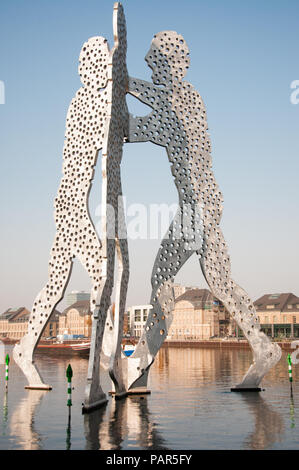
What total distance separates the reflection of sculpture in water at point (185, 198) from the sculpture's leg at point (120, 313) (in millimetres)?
506

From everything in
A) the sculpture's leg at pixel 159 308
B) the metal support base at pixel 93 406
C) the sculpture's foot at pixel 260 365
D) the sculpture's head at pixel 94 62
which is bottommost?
the metal support base at pixel 93 406

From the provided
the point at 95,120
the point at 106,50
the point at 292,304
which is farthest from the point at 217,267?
the point at 292,304

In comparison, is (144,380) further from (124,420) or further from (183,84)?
(183,84)

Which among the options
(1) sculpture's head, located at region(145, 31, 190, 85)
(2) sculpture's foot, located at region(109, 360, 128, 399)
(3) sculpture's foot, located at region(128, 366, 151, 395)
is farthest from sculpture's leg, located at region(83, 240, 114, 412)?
(1) sculpture's head, located at region(145, 31, 190, 85)

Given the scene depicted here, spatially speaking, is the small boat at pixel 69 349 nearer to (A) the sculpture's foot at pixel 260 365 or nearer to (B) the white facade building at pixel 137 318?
(A) the sculpture's foot at pixel 260 365

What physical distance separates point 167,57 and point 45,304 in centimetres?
821

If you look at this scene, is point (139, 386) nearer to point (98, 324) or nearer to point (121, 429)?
point (98, 324)

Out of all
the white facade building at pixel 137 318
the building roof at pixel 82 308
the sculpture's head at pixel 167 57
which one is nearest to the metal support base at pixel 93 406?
the sculpture's head at pixel 167 57

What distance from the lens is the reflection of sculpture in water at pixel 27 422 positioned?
903cm

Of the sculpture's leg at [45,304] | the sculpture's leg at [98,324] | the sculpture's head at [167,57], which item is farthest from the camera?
the sculpture's head at [167,57]

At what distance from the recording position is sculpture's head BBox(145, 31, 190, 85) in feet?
53.0

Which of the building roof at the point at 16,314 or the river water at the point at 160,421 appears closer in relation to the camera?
the river water at the point at 160,421

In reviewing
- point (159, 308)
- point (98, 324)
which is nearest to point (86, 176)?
point (159, 308)
